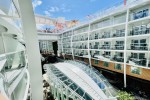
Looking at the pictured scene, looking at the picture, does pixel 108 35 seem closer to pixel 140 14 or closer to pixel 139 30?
pixel 139 30

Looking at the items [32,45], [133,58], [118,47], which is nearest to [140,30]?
[133,58]

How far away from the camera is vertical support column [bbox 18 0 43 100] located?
117 inches

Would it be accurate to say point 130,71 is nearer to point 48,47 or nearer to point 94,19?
point 94,19

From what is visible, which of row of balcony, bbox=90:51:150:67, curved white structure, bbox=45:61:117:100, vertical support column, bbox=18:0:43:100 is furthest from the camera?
row of balcony, bbox=90:51:150:67

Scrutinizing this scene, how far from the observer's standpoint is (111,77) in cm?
2544

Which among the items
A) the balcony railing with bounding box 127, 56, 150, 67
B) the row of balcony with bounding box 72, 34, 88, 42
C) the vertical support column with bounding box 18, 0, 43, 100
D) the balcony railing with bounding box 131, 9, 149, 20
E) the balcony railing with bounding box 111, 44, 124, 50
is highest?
the balcony railing with bounding box 131, 9, 149, 20

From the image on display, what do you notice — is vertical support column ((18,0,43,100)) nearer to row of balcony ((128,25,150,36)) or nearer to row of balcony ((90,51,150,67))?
row of balcony ((90,51,150,67))

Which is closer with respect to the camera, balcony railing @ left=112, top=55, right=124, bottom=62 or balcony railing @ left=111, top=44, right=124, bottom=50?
balcony railing @ left=112, top=55, right=124, bottom=62

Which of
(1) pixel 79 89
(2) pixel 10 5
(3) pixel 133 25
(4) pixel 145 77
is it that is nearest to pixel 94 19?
(3) pixel 133 25

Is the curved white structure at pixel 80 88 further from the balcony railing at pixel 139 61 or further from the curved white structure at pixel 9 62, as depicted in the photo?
the balcony railing at pixel 139 61

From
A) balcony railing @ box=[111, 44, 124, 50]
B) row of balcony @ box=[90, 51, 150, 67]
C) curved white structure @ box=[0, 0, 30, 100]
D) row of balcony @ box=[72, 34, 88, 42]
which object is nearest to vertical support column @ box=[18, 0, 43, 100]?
curved white structure @ box=[0, 0, 30, 100]

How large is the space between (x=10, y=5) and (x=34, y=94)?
223 inches

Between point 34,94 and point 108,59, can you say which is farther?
point 108,59

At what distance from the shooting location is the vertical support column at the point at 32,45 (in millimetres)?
2980
